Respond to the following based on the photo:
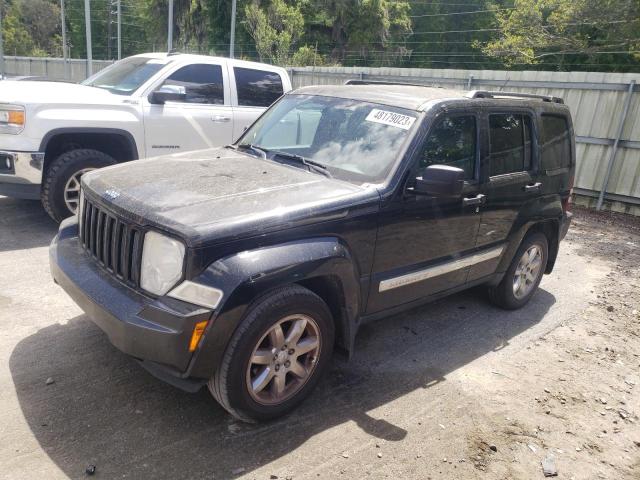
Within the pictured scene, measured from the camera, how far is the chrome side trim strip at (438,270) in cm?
364

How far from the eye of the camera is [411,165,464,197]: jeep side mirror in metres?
3.33

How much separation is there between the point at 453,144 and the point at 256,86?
13.9 ft

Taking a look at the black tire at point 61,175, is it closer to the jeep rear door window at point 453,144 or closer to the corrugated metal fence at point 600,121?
the jeep rear door window at point 453,144

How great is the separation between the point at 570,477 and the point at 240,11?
35856 mm

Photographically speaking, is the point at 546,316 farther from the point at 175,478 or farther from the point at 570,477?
the point at 175,478

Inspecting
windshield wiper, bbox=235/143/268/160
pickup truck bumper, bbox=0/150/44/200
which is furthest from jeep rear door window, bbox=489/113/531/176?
pickup truck bumper, bbox=0/150/44/200

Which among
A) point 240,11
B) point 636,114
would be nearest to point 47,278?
point 636,114

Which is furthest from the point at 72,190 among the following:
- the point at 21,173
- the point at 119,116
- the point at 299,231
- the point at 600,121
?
the point at 600,121

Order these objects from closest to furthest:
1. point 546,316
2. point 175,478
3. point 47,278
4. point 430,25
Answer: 1. point 175,478
2. point 47,278
3. point 546,316
4. point 430,25

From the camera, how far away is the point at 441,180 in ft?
11.0

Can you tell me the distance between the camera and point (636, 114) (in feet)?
31.1

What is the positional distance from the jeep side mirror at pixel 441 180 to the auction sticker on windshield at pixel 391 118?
43 centimetres

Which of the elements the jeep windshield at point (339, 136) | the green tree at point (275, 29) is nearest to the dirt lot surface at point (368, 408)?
the jeep windshield at point (339, 136)

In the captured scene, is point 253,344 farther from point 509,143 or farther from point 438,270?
point 509,143
